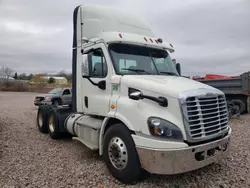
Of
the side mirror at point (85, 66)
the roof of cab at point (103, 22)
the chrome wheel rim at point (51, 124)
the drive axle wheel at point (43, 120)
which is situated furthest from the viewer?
the drive axle wheel at point (43, 120)

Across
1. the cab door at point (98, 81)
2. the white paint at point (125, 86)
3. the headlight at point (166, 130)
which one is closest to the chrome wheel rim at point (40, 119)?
the white paint at point (125, 86)

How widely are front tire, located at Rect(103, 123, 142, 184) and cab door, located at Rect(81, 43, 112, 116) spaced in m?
0.59

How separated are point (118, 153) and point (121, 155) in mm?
74

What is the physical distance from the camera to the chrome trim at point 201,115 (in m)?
3.18

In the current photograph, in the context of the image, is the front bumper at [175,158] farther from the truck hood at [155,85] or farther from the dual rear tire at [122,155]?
the truck hood at [155,85]

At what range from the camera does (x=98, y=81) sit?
4.50 meters

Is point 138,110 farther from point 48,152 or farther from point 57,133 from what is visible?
point 57,133

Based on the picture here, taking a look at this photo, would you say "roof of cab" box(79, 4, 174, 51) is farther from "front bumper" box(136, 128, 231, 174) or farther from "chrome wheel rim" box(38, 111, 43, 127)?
"chrome wheel rim" box(38, 111, 43, 127)

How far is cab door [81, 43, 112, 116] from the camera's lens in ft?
14.1

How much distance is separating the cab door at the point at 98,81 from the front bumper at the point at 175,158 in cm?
137

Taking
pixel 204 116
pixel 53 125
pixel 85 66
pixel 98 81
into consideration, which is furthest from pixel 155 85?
pixel 53 125

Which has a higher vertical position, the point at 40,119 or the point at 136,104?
the point at 136,104

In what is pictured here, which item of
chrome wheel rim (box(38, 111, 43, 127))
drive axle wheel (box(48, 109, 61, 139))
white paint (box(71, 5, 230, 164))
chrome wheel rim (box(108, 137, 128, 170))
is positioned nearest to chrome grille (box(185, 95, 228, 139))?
white paint (box(71, 5, 230, 164))

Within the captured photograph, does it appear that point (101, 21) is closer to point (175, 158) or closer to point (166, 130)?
point (166, 130)
